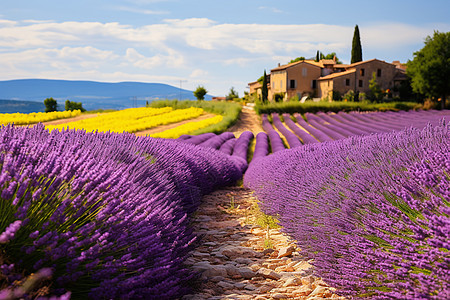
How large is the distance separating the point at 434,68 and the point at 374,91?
765cm

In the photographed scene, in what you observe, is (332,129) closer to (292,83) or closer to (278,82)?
(292,83)

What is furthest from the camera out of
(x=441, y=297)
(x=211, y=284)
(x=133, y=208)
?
(x=211, y=284)

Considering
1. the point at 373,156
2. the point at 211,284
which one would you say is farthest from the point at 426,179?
the point at 211,284

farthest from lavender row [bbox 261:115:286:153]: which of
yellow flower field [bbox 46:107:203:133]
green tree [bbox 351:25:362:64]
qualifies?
green tree [bbox 351:25:362:64]

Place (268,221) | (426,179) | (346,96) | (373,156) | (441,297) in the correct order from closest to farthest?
(441,297) → (426,179) → (373,156) → (268,221) → (346,96)

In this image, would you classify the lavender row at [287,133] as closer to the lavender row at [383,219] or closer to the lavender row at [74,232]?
the lavender row at [383,219]

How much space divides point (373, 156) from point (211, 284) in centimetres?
170

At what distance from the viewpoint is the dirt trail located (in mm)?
2922

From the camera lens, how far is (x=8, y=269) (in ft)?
5.80

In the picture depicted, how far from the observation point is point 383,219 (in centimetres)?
243

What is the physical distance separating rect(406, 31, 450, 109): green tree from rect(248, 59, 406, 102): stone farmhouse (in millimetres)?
6856

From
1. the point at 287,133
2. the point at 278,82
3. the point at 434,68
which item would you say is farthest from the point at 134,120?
the point at 434,68

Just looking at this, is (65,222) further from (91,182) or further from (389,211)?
(389,211)

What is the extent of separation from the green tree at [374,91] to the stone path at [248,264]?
51077mm
